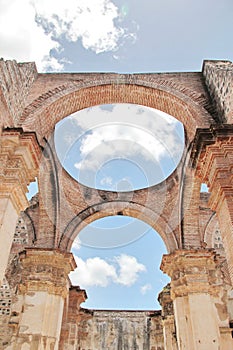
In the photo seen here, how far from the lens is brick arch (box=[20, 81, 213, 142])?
17.9ft

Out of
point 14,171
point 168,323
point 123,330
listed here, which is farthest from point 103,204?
point 123,330

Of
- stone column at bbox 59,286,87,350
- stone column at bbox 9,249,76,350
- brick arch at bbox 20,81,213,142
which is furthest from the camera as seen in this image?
stone column at bbox 59,286,87,350

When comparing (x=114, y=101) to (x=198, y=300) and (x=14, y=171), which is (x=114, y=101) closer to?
(x=14, y=171)

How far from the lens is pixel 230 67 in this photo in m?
5.47

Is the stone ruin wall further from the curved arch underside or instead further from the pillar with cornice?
the pillar with cornice

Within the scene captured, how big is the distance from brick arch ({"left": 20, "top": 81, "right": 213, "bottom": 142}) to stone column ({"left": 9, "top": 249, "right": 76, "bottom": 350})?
343cm

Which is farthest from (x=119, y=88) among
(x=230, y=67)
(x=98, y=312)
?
(x=98, y=312)

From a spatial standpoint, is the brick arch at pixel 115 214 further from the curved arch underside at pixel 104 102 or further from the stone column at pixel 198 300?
the stone column at pixel 198 300

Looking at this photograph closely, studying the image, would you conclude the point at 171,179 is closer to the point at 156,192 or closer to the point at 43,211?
the point at 156,192

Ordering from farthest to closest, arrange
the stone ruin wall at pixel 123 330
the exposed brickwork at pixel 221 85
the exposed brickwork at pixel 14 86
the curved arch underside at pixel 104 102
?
the stone ruin wall at pixel 123 330, the curved arch underside at pixel 104 102, the exposed brickwork at pixel 221 85, the exposed brickwork at pixel 14 86

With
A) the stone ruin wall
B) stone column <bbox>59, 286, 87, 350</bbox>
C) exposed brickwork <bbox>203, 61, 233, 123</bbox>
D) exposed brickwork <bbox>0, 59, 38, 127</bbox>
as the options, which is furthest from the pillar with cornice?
the stone ruin wall

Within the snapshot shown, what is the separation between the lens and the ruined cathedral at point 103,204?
14.5 ft

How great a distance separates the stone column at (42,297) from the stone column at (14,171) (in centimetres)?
368

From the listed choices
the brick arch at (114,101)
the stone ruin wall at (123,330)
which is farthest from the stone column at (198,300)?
the stone ruin wall at (123,330)
